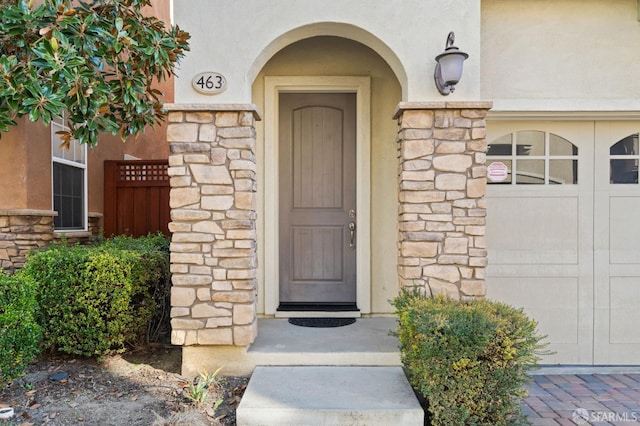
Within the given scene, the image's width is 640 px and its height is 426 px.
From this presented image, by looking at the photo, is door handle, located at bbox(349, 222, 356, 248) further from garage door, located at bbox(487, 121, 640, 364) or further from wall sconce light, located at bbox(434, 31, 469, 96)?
wall sconce light, located at bbox(434, 31, 469, 96)

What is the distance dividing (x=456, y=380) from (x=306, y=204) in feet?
8.39

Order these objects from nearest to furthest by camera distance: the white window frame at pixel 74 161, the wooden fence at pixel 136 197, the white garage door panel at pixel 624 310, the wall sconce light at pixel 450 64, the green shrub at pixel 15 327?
the green shrub at pixel 15 327 → the wall sconce light at pixel 450 64 → the white garage door panel at pixel 624 310 → the white window frame at pixel 74 161 → the wooden fence at pixel 136 197

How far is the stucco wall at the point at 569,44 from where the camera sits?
13.6 feet

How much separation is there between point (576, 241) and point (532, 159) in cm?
90

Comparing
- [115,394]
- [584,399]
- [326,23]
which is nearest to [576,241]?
[584,399]

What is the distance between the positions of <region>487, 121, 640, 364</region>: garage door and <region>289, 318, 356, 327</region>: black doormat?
1447mm

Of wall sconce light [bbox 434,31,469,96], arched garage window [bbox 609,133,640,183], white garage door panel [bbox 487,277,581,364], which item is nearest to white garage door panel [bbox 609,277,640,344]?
white garage door panel [bbox 487,277,581,364]

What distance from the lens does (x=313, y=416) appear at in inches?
114

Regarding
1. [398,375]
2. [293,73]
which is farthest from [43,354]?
[293,73]

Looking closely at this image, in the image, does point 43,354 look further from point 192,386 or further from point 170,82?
point 170,82

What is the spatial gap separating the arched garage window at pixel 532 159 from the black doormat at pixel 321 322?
2.00 m

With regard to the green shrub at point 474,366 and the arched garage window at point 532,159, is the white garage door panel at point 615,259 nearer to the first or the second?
the arched garage window at point 532,159

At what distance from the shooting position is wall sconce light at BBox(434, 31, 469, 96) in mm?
3377

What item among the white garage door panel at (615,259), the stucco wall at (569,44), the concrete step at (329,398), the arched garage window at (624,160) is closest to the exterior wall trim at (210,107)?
the concrete step at (329,398)
